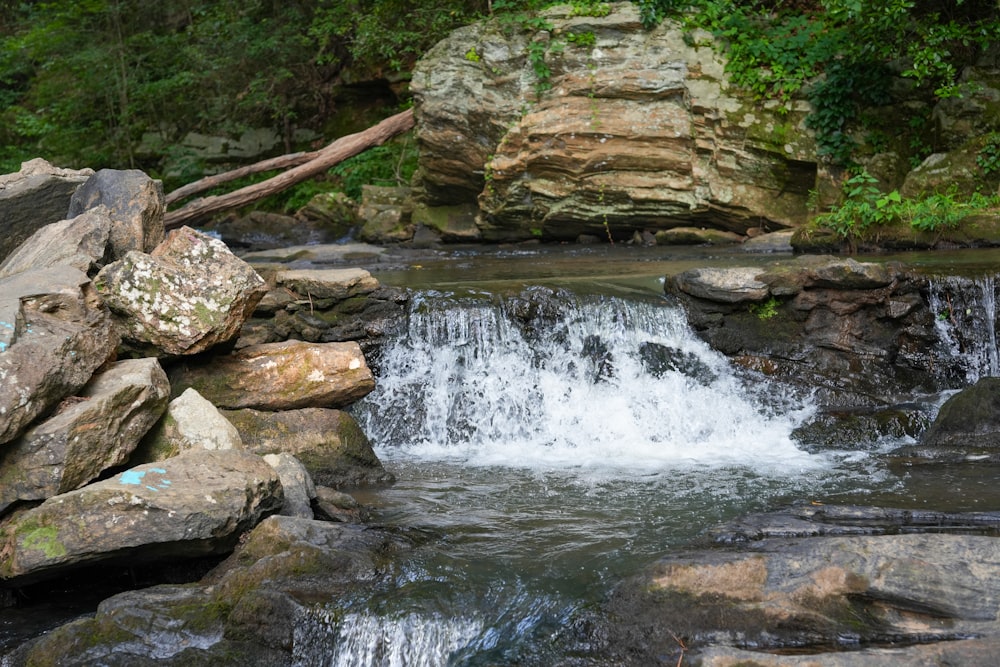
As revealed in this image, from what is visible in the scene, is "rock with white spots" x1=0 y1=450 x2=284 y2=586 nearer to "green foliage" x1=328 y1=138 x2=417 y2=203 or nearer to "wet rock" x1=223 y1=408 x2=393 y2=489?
"wet rock" x1=223 y1=408 x2=393 y2=489

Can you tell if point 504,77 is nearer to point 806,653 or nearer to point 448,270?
point 448,270

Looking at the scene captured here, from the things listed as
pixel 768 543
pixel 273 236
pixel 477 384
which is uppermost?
pixel 768 543

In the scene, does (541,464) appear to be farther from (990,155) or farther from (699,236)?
(990,155)

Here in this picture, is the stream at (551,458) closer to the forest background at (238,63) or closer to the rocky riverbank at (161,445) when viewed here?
the rocky riverbank at (161,445)

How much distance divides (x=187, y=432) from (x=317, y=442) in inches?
46.9

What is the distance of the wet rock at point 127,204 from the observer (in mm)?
6930

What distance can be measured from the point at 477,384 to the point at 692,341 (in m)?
2.06

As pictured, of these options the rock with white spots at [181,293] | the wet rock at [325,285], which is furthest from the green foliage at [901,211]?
the rock with white spots at [181,293]

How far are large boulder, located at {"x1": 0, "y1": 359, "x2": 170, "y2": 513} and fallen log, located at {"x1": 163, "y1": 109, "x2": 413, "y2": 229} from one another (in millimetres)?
8247

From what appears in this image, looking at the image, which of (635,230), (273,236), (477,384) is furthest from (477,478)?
(273,236)

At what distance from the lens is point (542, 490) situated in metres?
6.16

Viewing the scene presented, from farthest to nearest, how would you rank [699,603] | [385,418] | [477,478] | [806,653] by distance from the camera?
[385,418] → [477,478] → [699,603] → [806,653]

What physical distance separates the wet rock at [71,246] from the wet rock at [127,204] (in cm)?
18

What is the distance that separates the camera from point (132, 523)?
4391mm
